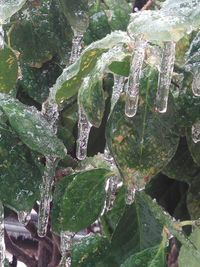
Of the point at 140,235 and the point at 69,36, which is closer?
the point at 140,235

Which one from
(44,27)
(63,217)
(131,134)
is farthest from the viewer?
(44,27)

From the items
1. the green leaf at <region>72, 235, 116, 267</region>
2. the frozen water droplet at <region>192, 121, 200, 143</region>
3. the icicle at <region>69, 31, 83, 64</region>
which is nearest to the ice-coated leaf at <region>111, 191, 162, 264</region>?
the green leaf at <region>72, 235, 116, 267</region>

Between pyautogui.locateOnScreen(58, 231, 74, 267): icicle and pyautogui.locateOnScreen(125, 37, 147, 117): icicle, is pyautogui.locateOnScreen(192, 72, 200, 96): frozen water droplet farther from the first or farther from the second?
pyautogui.locateOnScreen(58, 231, 74, 267): icicle

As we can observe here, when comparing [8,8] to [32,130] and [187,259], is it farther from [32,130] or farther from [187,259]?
[187,259]

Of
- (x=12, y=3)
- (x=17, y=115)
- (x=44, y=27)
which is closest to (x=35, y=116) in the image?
(x=17, y=115)

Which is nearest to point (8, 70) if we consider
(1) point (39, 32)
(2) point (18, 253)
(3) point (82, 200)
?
(1) point (39, 32)

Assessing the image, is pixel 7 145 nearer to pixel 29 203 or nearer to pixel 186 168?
pixel 29 203
